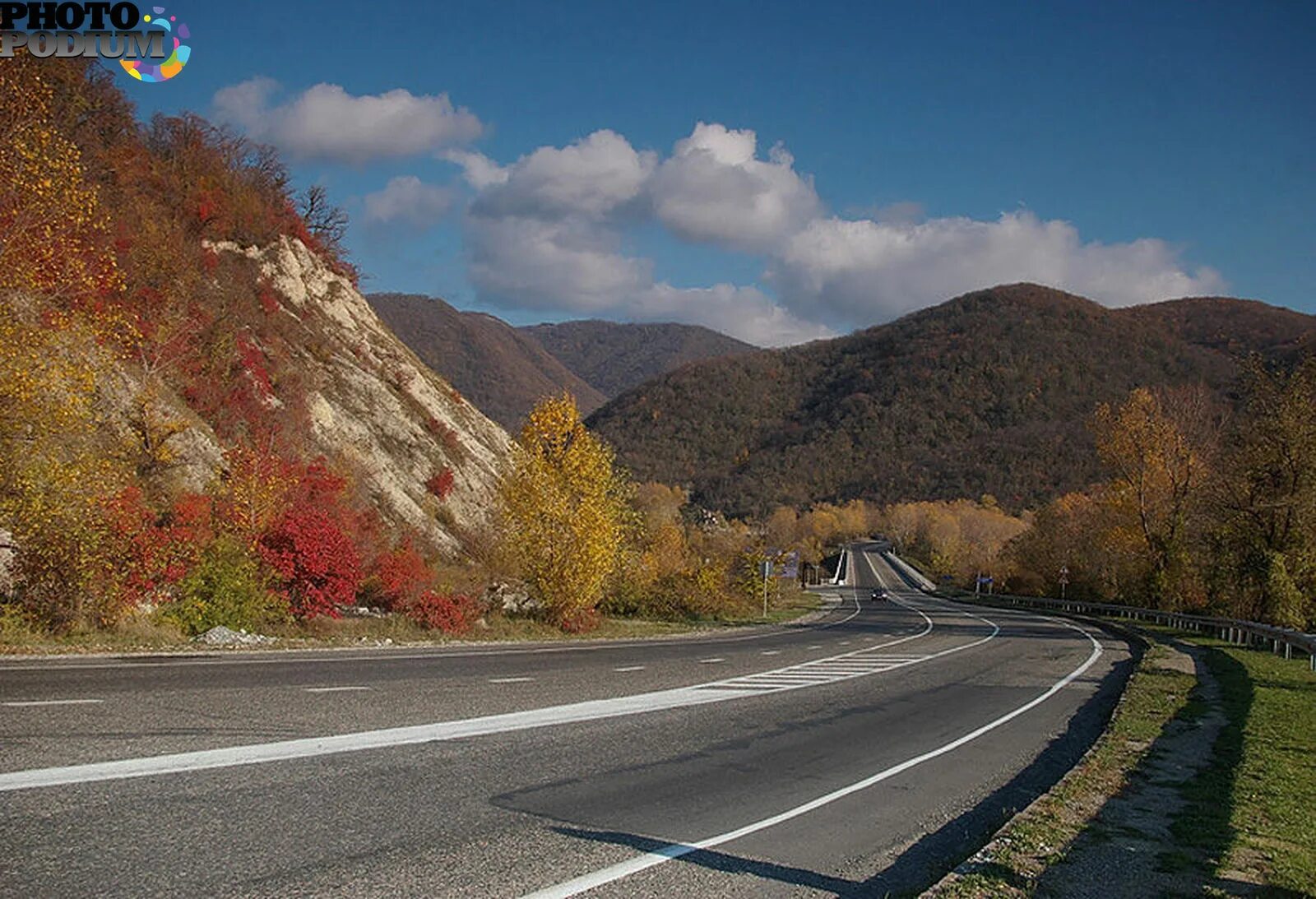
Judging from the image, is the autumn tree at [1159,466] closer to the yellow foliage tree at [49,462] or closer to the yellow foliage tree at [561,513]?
the yellow foliage tree at [561,513]

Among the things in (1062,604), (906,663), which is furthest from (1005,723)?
(1062,604)

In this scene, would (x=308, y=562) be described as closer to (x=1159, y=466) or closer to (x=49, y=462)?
(x=49, y=462)

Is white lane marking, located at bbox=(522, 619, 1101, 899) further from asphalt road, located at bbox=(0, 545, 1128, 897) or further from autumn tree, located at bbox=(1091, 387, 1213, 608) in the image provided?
autumn tree, located at bbox=(1091, 387, 1213, 608)

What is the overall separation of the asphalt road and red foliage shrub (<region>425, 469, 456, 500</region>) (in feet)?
85.6

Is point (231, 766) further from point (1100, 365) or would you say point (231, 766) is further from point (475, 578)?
point (1100, 365)

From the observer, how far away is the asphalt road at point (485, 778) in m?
5.76

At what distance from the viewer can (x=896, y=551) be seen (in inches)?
6806

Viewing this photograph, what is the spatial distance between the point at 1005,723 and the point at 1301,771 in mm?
4280

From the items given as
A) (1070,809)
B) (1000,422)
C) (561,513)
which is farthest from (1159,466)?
(1000,422)

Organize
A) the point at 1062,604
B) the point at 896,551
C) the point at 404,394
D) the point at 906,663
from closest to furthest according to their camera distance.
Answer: the point at 906,663 < the point at 404,394 < the point at 1062,604 < the point at 896,551

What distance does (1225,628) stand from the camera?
33500 mm

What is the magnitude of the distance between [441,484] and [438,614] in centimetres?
1863

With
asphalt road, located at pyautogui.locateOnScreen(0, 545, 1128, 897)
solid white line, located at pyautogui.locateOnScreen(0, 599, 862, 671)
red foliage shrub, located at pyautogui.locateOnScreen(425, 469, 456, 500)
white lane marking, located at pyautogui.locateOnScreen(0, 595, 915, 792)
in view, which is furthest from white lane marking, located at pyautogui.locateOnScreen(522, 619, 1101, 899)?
red foliage shrub, located at pyautogui.locateOnScreen(425, 469, 456, 500)

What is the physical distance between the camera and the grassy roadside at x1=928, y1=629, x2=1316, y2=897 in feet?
20.9
